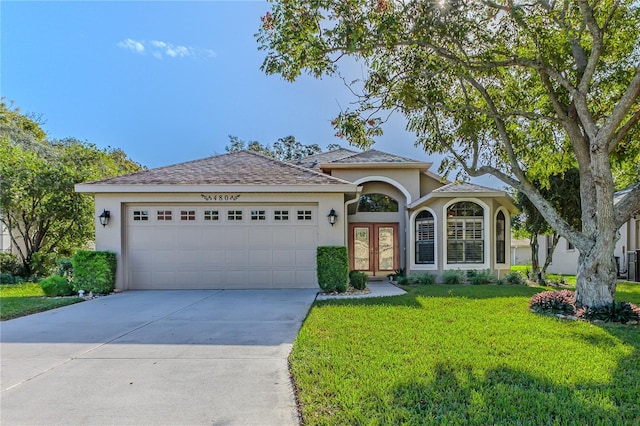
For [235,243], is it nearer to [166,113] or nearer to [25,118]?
[25,118]

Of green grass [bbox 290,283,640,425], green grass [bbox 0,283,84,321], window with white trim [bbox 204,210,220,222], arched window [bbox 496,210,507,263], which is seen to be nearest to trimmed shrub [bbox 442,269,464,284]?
arched window [bbox 496,210,507,263]

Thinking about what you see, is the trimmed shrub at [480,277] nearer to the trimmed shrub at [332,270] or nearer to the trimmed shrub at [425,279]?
the trimmed shrub at [425,279]

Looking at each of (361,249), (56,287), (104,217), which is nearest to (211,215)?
(104,217)

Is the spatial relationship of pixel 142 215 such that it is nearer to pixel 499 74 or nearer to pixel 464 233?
pixel 499 74

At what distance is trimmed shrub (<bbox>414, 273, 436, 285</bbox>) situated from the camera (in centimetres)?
1287

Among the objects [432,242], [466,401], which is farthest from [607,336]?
[432,242]

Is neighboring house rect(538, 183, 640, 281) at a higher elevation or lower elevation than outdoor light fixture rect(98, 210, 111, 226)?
lower

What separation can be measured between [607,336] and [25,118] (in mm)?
29198

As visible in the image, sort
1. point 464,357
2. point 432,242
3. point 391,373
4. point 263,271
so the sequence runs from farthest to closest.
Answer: point 432,242 < point 263,271 < point 464,357 < point 391,373

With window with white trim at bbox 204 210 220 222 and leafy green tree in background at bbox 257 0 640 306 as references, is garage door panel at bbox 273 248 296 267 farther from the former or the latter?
leafy green tree in background at bbox 257 0 640 306

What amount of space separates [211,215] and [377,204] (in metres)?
7.02

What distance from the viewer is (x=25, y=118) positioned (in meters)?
23.1

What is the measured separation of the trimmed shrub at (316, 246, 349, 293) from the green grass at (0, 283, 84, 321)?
231 inches

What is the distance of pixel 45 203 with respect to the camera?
45.2ft
